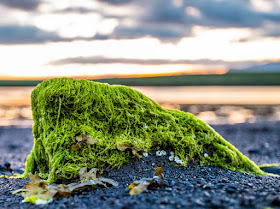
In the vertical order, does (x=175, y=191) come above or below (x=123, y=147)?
below

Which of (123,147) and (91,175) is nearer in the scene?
(91,175)

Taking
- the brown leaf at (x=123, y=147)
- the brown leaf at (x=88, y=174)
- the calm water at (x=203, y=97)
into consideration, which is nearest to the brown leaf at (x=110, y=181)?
the brown leaf at (x=88, y=174)

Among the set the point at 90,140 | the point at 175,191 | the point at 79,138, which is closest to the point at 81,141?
the point at 79,138

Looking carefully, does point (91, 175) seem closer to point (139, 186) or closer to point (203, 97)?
point (139, 186)

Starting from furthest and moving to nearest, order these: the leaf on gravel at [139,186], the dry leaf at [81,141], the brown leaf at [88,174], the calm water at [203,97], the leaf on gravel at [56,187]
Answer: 1. the calm water at [203,97]
2. the dry leaf at [81,141]
3. the brown leaf at [88,174]
4. the leaf on gravel at [56,187]
5. the leaf on gravel at [139,186]

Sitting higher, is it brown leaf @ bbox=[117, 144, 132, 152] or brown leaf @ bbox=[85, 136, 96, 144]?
brown leaf @ bbox=[85, 136, 96, 144]

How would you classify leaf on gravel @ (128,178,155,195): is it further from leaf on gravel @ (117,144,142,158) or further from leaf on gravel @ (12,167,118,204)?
leaf on gravel @ (117,144,142,158)

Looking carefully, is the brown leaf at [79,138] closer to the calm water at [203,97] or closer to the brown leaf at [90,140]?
the brown leaf at [90,140]

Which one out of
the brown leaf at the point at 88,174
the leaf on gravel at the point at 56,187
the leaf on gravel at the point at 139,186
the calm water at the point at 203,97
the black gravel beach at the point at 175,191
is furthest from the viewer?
the calm water at the point at 203,97

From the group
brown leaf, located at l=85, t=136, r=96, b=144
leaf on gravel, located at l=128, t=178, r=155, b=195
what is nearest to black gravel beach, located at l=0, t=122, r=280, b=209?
leaf on gravel, located at l=128, t=178, r=155, b=195
